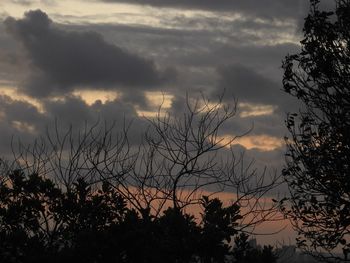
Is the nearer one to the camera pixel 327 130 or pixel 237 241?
pixel 237 241

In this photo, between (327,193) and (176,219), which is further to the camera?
(327,193)

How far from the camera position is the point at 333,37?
17.0 metres

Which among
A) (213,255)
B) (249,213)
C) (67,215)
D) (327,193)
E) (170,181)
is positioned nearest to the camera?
(213,255)

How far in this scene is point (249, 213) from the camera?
14586 mm

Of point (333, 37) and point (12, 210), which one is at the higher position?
point (333, 37)

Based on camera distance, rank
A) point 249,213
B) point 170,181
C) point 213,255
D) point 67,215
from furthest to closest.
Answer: point 170,181, point 249,213, point 67,215, point 213,255

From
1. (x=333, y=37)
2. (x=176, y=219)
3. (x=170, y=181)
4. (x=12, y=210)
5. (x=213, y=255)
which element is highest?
(x=333, y=37)

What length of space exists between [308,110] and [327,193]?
2.36m

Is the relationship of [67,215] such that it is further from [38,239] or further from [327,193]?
[327,193]

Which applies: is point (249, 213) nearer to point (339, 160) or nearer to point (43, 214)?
point (339, 160)

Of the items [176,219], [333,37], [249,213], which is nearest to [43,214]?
[176,219]

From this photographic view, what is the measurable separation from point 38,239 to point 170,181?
523cm

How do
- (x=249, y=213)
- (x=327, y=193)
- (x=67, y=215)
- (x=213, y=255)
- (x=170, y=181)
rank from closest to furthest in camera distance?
(x=213, y=255), (x=67, y=215), (x=249, y=213), (x=170, y=181), (x=327, y=193)

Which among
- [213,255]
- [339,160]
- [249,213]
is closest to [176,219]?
[213,255]
